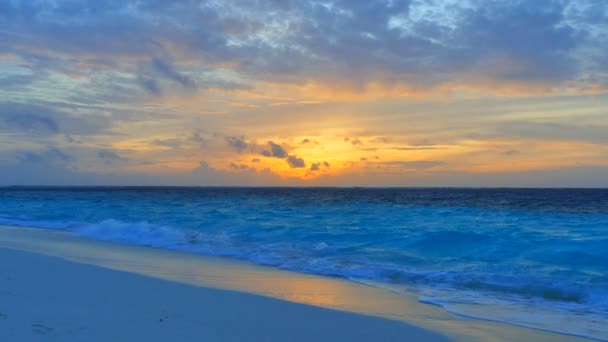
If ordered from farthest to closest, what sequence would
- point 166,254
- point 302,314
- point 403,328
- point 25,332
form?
point 166,254, point 302,314, point 403,328, point 25,332

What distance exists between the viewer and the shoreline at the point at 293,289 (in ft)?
21.5

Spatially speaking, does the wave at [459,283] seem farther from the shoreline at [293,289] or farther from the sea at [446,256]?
the shoreline at [293,289]

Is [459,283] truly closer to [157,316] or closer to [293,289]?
[293,289]

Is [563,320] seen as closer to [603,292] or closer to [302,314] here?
[603,292]

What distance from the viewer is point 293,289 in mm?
9266

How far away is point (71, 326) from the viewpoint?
18.2 ft

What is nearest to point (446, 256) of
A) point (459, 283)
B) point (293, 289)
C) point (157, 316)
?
point (459, 283)

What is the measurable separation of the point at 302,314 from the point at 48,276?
473 centimetres

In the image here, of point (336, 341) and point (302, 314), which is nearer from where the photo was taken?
point (336, 341)

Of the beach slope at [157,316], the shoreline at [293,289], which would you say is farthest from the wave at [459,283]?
the beach slope at [157,316]

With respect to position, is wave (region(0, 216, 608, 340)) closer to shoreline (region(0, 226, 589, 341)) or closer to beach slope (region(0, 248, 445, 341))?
shoreline (region(0, 226, 589, 341))

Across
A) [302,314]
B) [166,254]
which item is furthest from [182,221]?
[302,314]

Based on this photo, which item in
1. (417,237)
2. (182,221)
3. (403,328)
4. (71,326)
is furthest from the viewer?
(182,221)

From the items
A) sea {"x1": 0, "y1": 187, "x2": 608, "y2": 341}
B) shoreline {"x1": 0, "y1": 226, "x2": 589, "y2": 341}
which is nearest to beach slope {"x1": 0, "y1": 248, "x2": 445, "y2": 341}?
shoreline {"x1": 0, "y1": 226, "x2": 589, "y2": 341}
